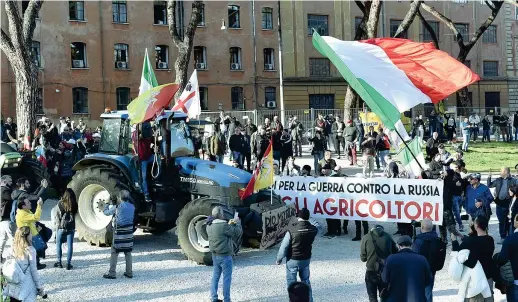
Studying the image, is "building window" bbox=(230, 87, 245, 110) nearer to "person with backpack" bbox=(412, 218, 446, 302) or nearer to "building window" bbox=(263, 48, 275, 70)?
"building window" bbox=(263, 48, 275, 70)

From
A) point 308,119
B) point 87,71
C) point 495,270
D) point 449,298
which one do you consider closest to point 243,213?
point 449,298

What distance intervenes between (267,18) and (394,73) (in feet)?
107

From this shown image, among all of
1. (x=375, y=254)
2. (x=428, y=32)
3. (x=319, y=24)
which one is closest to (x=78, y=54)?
(x=319, y=24)

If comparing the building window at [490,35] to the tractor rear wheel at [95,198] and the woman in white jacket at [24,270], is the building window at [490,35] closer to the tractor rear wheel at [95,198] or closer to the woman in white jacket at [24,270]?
the tractor rear wheel at [95,198]

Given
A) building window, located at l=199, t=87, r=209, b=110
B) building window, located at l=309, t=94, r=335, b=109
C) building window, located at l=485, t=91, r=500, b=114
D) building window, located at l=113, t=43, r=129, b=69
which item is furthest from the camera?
building window, located at l=485, t=91, r=500, b=114

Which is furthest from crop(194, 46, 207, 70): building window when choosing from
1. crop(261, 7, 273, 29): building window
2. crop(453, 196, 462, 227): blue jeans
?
crop(453, 196, 462, 227): blue jeans

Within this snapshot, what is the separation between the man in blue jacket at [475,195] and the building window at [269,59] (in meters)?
33.4

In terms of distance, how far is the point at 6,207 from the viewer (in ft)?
38.6

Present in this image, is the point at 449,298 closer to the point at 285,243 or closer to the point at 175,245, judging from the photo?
the point at 285,243

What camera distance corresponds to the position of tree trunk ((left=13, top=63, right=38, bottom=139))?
21812mm

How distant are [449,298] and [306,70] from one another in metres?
37.6

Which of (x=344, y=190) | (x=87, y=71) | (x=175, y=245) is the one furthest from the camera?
(x=87, y=71)

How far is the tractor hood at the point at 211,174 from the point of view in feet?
41.0

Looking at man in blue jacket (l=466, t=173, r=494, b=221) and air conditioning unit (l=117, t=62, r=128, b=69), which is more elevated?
air conditioning unit (l=117, t=62, r=128, b=69)
